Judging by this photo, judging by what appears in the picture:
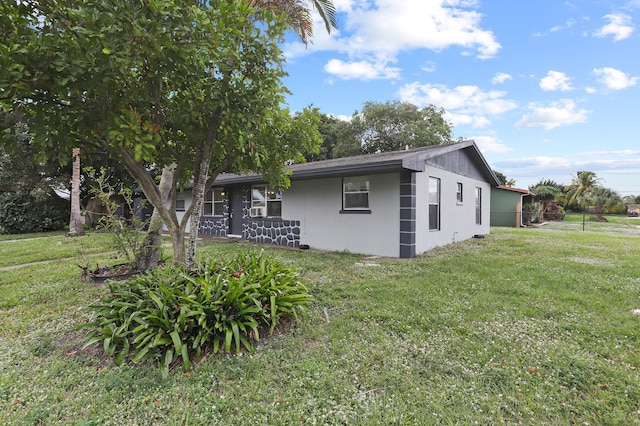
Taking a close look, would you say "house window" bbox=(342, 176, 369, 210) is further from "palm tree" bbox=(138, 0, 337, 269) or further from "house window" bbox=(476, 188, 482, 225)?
"house window" bbox=(476, 188, 482, 225)

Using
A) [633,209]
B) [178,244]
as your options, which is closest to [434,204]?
[178,244]

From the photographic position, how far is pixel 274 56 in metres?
3.13

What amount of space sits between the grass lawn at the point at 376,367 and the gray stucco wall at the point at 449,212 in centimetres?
337

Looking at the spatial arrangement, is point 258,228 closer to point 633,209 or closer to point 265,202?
point 265,202

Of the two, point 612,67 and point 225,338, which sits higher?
point 612,67

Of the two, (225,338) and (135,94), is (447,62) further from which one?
(225,338)

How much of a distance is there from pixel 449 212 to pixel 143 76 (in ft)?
29.2

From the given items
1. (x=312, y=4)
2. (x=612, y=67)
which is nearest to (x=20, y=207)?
(x=312, y=4)

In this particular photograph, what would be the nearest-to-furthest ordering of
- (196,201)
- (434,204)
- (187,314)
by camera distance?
(187,314)
(196,201)
(434,204)

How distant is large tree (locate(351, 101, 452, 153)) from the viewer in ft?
71.2

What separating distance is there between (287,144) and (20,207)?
1684cm

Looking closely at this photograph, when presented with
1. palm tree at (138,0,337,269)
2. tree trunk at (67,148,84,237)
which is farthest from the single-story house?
tree trunk at (67,148,84,237)

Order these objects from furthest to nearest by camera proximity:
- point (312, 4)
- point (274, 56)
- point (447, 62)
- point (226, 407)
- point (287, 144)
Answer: point (447, 62) < point (312, 4) < point (287, 144) < point (274, 56) < point (226, 407)

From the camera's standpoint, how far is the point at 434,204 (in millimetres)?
8727
